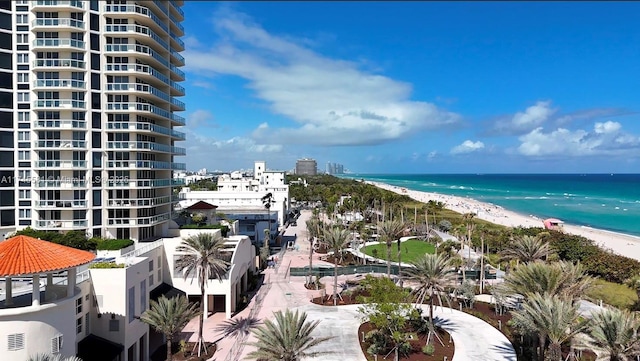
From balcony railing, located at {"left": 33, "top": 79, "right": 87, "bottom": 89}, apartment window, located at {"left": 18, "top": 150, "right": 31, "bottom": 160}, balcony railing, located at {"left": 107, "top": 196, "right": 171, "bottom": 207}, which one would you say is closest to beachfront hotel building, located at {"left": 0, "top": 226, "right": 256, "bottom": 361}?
balcony railing, located at {"left": 107, "top": 196, "right": 171, "bottom": 207}

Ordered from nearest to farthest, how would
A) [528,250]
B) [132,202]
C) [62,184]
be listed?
[528,250] < [62,184] < [132,202]

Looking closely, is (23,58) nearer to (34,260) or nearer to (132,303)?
(132,303)

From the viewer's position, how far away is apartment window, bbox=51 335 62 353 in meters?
19.7

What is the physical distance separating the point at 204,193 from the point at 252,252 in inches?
1745

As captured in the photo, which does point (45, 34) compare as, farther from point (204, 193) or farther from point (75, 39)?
point (204, 193)

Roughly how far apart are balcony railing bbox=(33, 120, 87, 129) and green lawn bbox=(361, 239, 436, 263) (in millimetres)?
36608

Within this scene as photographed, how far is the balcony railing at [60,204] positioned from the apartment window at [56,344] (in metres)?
22.9

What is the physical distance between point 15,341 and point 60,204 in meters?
24.3

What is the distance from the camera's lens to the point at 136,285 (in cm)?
2752

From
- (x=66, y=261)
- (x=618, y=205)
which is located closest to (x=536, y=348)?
(x=66, y=261)

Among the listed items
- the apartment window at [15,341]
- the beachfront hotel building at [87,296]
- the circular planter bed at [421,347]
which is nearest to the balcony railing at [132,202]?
the beachfront hotel building at [87,296]

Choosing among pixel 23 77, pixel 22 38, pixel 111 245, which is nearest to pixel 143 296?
pixel 111 245

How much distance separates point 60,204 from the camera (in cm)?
3956

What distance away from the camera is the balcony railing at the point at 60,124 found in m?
38.7
